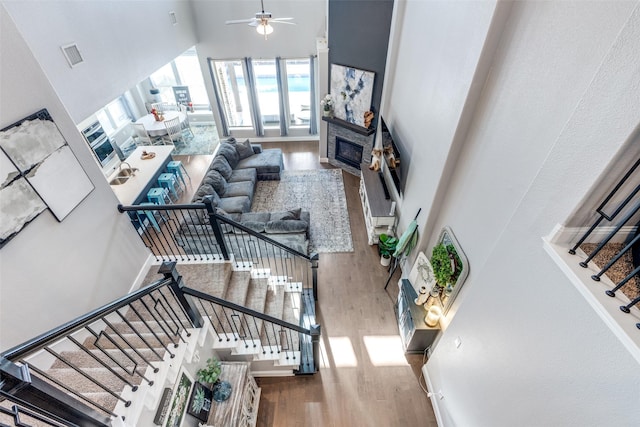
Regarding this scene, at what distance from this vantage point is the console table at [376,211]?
202 inches

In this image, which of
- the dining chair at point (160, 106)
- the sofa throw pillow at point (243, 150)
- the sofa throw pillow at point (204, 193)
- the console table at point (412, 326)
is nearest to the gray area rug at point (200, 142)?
the dining chair at point (160, 106)

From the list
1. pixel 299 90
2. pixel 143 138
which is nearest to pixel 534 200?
pixel 299 90

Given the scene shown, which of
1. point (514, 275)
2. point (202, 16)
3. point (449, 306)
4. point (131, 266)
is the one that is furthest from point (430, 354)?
point (202, 16)

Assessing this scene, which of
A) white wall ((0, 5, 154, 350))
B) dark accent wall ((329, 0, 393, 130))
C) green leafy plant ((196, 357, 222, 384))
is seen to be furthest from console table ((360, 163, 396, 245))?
white wall ((0, 5, 154, 350))

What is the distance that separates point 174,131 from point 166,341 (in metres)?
7.40

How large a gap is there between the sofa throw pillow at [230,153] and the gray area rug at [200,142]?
1.59 m

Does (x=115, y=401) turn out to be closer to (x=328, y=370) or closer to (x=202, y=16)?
(x=328, y=370)

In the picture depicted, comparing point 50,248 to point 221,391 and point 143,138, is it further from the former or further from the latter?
point 143,138

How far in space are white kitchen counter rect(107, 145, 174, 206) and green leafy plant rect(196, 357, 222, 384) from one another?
3.78m

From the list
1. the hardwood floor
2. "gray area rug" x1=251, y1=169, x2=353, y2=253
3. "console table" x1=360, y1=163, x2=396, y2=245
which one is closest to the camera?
the hardwood floor

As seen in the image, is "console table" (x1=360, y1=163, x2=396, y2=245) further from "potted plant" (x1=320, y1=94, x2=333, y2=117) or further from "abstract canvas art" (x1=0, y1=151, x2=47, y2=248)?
"abstract canvas art" (x1=0, y1=151, x2=47, y2=248)

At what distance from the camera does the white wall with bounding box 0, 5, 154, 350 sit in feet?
6.82

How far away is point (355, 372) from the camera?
3.76 meters

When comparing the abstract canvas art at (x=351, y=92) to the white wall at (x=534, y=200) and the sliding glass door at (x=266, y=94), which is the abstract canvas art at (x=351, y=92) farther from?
the white wall at (x=534, y=200)
